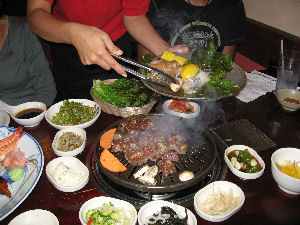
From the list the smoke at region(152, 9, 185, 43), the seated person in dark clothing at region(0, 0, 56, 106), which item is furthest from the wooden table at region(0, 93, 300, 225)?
the smoke at region(152, 9, 185, 43)

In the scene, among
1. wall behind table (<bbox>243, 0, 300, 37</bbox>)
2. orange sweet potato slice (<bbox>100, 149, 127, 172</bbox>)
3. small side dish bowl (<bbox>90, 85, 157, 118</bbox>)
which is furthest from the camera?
wall behind table (<bbox>243, 0, 300, 37</bbox>)

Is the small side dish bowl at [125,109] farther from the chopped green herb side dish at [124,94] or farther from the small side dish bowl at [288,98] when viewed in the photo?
the small side dish bowl at [288,98]

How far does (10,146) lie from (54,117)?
0.61 metres

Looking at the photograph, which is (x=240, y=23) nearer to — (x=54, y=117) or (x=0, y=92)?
(x=54, y=117)

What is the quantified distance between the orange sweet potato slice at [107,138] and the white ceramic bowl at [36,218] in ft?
2.37

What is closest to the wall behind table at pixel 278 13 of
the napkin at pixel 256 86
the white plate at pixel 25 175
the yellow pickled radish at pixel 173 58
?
Answer: the napkin at pixel 256 86

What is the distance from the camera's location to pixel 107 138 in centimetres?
244

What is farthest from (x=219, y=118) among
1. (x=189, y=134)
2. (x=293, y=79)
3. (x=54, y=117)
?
(x=54, y=117)

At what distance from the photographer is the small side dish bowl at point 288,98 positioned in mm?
2979

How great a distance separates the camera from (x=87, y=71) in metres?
3.69

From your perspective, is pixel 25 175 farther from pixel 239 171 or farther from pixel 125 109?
pixel 239 171

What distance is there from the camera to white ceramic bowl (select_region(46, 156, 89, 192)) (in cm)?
208

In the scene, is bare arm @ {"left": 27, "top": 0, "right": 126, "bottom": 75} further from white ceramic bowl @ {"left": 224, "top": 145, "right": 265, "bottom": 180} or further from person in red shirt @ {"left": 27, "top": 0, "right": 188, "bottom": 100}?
white ceramic bowl @ {"left": 224, "top": 145, "right": 265, "bottom": 180}

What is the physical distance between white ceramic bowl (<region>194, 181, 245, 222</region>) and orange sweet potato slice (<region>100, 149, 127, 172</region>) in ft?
2.09
